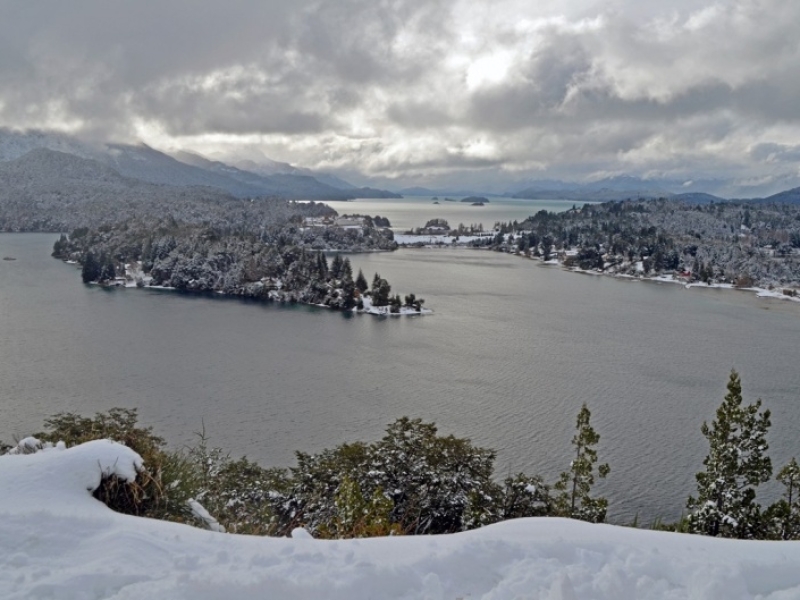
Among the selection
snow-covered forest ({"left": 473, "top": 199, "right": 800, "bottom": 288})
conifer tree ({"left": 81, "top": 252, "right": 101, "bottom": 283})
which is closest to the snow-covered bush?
conifer tree ({"left": 81, "top": 252, "right": 101, "bottom": 283})

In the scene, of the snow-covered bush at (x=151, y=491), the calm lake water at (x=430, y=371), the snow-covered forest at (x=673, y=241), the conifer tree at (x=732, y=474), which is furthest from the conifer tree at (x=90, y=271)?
the conifer tree at (x=732, y=474)

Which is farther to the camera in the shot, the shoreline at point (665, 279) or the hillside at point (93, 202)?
the hillside at point (93, 202)

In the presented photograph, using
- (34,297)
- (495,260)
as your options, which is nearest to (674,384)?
(34,297)

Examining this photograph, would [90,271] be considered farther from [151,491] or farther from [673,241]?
[673,241]

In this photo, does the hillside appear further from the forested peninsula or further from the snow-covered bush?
the snow-covered bush

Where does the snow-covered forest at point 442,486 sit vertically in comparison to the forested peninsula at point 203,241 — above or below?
below

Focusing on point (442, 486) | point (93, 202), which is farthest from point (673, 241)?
point (93, 202)

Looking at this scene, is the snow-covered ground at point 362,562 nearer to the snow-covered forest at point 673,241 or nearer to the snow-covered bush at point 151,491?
the snow-covered bush at point 151,491
